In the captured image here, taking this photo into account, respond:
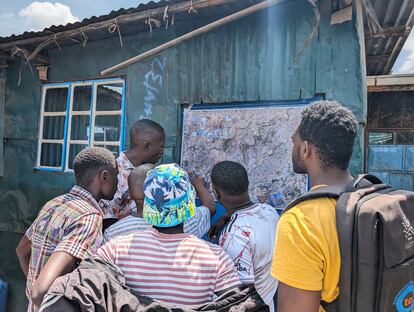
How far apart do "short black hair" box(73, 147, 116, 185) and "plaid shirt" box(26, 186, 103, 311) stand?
0.19 m

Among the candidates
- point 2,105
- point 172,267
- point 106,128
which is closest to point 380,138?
point 106,128

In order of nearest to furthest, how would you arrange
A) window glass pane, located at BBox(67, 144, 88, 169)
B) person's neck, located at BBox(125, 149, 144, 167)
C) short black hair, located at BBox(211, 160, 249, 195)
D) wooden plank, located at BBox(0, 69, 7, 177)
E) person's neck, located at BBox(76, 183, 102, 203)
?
person's neck, located at BBox(76, 183, 102, 203)
short black hair, located at BBox(211, 160, 249, 195)
person's neck, located at BBox(125, 149, 144, 167)
window glass pane, located at BBox(67, 144, 88, 169)
wooden plank, located at BBox(0, 69, 7, 177)

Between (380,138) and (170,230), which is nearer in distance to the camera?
(170,230)

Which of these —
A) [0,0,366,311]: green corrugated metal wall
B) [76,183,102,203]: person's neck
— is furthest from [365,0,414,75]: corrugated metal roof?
[76,183,102,203]: person's neck

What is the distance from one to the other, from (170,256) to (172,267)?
45mm

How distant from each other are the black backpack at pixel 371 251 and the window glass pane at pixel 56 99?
4340 mm

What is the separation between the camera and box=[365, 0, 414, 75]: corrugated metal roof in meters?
3.66


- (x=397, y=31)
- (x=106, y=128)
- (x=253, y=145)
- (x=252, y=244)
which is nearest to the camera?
(x=252, y=244)

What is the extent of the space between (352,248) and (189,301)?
0.64 m

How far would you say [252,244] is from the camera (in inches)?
71.9

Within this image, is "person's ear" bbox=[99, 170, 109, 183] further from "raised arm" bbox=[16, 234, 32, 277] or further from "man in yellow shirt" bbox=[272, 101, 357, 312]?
"man in yellow shirt" bbox=[272, 101, 357, 312]

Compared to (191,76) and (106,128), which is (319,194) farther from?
(106,128)

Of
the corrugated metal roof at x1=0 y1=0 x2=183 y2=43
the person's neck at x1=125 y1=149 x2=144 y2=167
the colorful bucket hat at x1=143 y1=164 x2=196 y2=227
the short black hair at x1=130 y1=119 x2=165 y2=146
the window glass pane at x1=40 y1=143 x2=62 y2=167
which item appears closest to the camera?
the colorful bucket hat at x1=143 y1=164 x2=196 y2=227

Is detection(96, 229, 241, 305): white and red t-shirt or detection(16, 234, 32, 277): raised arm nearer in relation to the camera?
detection(96, 229, 241, 305): white and red t-shirt
